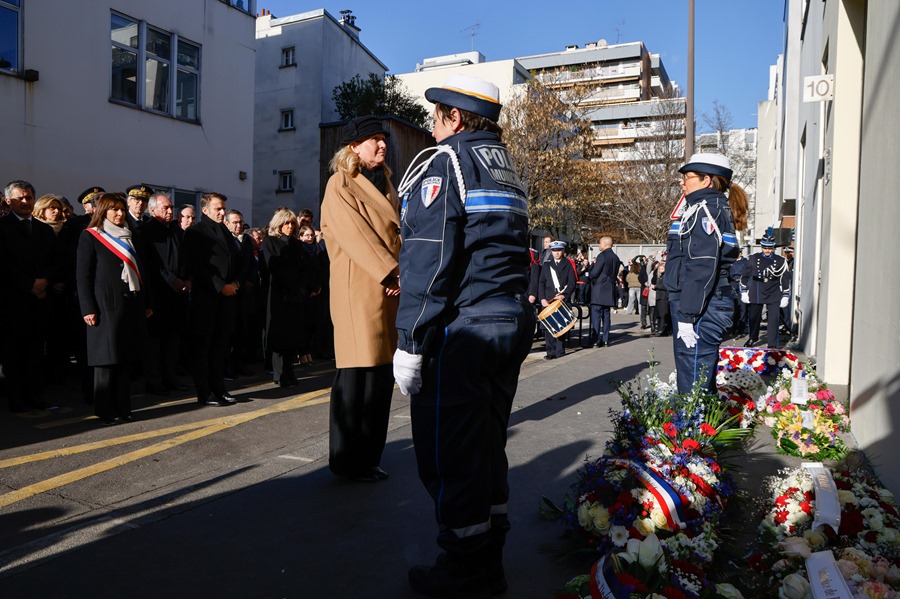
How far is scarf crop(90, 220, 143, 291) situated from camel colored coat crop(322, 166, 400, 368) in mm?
2718

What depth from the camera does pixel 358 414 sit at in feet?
15.2

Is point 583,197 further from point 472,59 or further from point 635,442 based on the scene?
point 635,442

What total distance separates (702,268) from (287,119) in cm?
3150

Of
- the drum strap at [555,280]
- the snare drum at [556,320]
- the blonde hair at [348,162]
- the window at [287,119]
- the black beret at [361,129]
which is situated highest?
the window at [287,119]

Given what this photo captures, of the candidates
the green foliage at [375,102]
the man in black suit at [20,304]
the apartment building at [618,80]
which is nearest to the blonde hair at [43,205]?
the man in black suit at [20,304]

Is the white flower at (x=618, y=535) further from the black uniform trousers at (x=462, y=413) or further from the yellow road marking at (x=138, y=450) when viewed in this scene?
the yellow road marking at (x=138, y=450)

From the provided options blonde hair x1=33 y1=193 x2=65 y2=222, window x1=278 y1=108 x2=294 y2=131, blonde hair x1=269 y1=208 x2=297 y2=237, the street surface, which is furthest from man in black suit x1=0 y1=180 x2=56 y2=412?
window x1=278 y1=108 x2=294 y2=131

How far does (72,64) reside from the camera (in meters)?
14.8

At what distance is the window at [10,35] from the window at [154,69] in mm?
2177

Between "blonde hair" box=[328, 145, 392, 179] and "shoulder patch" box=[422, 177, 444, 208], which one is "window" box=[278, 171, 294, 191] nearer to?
"blonde hair" box=[328, 145, 392, 179]

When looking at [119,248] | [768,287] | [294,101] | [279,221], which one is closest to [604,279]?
[768,287]

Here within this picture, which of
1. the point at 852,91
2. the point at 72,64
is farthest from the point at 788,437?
the point at 72,64

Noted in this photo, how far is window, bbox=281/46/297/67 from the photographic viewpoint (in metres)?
34.4

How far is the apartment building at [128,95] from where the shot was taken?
547 inches
